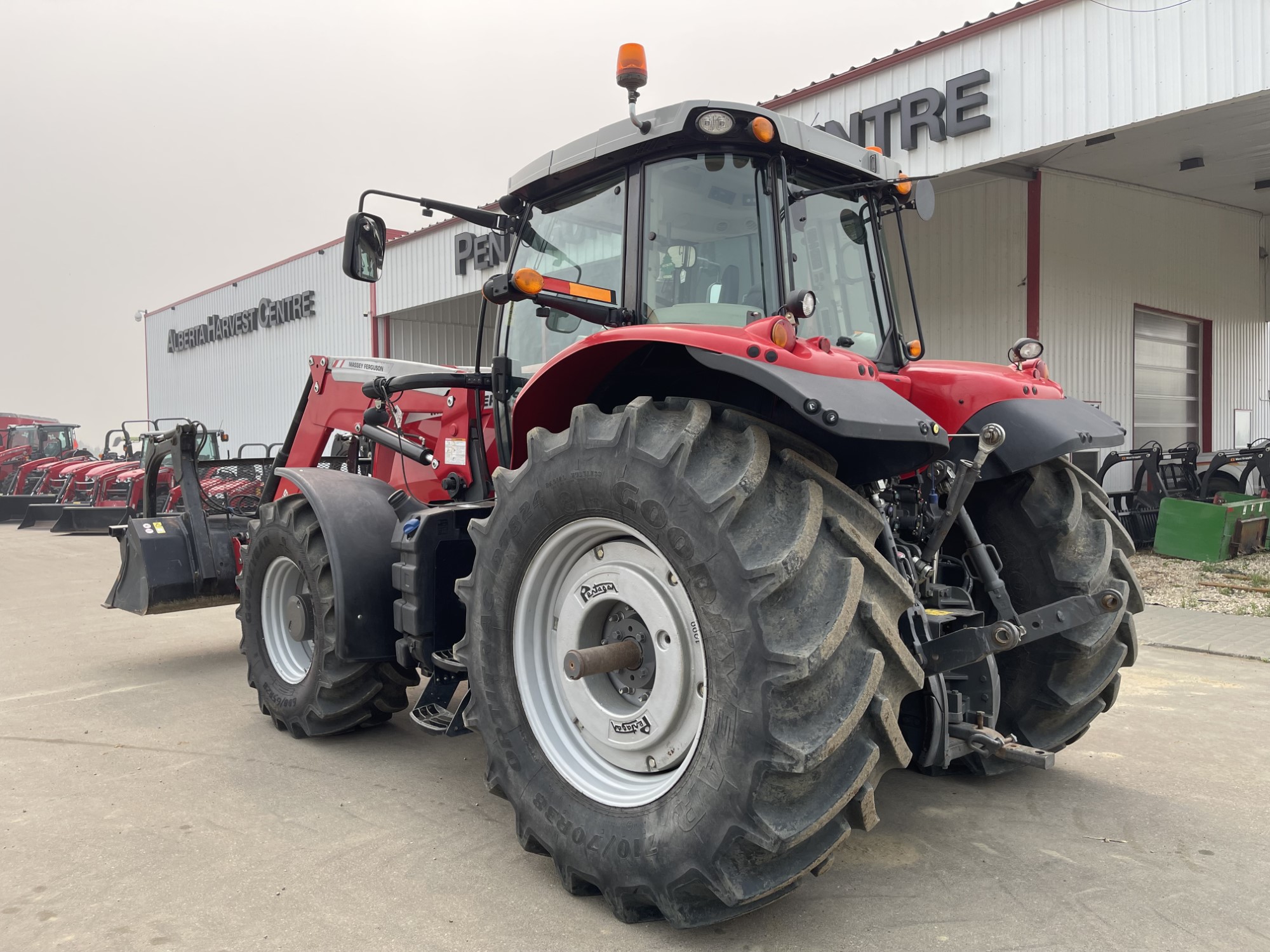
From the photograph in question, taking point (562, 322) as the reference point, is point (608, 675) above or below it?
below

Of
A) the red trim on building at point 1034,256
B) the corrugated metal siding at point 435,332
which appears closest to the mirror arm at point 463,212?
the red trim on building at point 1034,256

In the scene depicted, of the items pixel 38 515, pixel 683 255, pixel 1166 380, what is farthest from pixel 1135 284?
pixel 38 515

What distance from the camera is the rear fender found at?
237 centimetres

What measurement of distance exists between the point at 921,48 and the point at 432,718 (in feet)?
30.2

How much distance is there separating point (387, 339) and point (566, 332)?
17691mm

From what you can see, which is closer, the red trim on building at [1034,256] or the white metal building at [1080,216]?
the white metal building at [1080,216]

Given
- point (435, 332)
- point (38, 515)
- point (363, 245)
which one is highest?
point (435, 332)

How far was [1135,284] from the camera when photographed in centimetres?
1390

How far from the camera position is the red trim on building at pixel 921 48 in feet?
29.7

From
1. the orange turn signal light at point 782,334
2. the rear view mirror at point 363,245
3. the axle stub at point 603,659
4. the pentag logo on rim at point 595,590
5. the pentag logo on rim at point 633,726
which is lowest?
the pentag logo on rim at point 633,726

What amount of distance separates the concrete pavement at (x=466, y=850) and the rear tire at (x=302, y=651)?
15 centimetres

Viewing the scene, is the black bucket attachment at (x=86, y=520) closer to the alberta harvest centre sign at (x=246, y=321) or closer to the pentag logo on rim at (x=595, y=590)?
the alberta harvest centre sign at (x=246, y=321)

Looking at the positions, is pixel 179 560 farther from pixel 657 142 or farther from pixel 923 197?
pixel 923 197

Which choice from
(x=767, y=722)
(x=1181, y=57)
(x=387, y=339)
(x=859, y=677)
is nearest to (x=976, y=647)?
(x=859, y=677)
